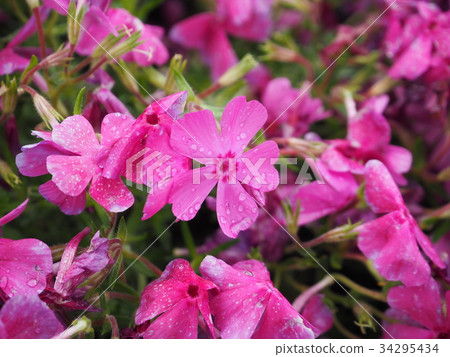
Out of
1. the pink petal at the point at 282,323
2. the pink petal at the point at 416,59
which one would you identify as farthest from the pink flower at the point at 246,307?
the pink petal at the point at 416,59

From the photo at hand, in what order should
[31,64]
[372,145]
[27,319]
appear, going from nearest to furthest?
[27,319] < [31,64] < [372,145]

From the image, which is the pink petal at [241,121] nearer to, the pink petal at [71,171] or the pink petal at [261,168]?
the pink petal at [261,168]

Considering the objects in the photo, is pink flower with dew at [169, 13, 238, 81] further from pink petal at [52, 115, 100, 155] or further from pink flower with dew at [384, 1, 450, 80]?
pink petal at [52, 115, 100, 155]

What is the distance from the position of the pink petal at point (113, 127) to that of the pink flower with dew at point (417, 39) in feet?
1.45

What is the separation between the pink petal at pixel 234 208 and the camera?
54 cm

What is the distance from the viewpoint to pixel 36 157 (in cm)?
54

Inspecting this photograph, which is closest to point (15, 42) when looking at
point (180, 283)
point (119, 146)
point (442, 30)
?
point (119, 146)

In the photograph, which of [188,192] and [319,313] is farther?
[319,313]

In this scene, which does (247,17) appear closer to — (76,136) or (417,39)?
(417,39)

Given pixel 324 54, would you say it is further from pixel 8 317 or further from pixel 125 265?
pixel 8 317

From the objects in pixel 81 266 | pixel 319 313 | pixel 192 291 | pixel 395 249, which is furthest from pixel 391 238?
pixel 81 266

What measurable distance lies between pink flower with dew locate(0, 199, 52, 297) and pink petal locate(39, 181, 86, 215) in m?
0.03

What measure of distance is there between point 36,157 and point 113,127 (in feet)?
0.28

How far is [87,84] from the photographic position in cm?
72
